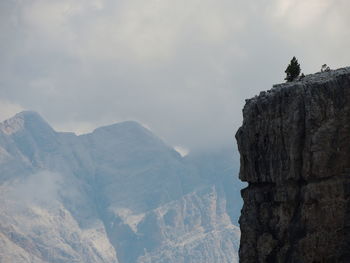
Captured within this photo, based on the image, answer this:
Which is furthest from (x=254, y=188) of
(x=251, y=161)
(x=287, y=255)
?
(x=287, y=255)

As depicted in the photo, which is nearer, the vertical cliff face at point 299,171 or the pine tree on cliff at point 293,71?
the vertical cliff face at point 299,171

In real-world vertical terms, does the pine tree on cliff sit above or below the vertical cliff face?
above

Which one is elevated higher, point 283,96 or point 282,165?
point 283,96

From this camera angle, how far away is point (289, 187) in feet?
305

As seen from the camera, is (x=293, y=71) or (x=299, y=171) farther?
(x=293, y=71)

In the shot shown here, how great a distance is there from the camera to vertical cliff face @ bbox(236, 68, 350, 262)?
88.5m

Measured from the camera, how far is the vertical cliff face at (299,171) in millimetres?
88500

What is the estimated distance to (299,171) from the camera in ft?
302

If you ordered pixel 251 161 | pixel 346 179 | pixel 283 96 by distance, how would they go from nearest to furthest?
1. pixel 346 179
2. pixel 283 96
3. pixel 251 161

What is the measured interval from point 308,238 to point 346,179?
7418mm

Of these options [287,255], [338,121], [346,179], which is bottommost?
[287,255]

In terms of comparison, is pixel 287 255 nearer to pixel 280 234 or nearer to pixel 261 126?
pixel 280 234

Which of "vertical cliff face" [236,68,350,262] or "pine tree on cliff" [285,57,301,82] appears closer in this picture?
"vertical cliff face" [236,68,350,262]

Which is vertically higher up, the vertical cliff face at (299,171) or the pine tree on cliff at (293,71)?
the pine tree on cliff at (293,71)
